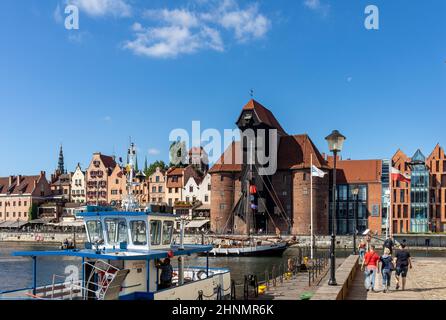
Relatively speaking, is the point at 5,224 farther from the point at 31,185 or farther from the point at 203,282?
the point at 203,282

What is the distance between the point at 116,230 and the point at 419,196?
85.2 m

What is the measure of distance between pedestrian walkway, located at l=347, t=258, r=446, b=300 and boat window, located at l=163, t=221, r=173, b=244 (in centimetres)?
733

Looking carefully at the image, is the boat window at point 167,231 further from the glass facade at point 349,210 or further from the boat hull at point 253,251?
the glass facade at point 349,210

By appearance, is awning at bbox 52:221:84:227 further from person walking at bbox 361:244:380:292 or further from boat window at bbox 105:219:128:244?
person walking at bbox 361:244:380:292

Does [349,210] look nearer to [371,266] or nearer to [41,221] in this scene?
[41,221]

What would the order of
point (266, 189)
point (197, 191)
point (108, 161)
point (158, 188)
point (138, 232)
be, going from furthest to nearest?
point (108, 161), point (158, 188), point (197, 191), point (266, 189), point (138, 232)

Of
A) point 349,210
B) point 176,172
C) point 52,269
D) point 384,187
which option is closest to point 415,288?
point 52,269

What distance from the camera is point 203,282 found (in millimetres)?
22156

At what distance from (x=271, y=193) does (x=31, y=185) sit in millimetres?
65485

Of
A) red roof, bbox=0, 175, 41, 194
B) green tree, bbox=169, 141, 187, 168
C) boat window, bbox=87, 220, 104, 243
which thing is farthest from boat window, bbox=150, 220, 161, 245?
green tree, bbox=169, 141, 187, 168

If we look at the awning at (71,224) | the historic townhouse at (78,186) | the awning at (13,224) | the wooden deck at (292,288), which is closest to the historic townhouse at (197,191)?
the awning at (71,224)

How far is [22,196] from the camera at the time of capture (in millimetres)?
128750
